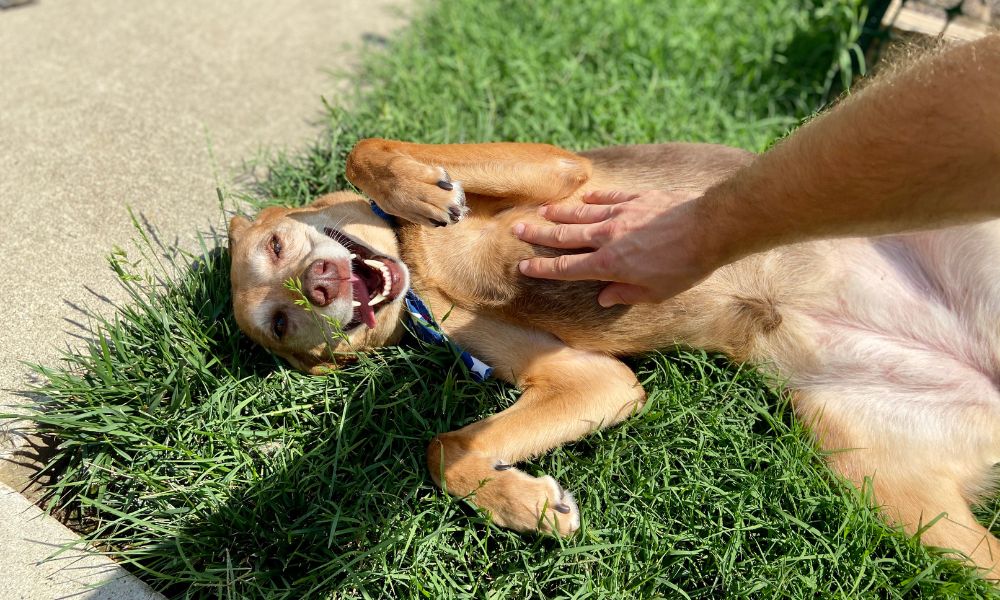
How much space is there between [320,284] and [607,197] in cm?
125

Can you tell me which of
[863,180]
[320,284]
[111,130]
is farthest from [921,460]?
[111,130]

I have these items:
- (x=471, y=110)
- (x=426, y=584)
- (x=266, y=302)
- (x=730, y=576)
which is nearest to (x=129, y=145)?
(x=266, y=302)

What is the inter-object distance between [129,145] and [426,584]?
3027 mm

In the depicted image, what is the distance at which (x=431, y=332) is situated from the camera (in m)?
3.05

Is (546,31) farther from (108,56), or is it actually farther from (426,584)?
(426,584)

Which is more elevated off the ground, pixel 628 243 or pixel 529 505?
pixel 628 243

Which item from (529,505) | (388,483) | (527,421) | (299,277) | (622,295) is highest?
(622,295)

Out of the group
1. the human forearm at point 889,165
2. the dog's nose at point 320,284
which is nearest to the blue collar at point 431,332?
the dog's nose at point 320,284

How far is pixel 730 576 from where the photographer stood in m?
2.50

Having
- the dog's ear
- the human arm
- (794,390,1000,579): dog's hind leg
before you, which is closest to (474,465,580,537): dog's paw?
the human arm

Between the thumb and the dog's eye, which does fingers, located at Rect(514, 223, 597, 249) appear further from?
the dog's eye

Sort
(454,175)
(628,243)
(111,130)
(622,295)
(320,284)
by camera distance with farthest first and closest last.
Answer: (111,130), (454,175), (320,284), (622,295), (628,243)

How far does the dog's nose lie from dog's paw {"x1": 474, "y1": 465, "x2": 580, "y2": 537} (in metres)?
1.03

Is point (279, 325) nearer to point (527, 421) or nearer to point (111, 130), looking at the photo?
point (527, 421)
